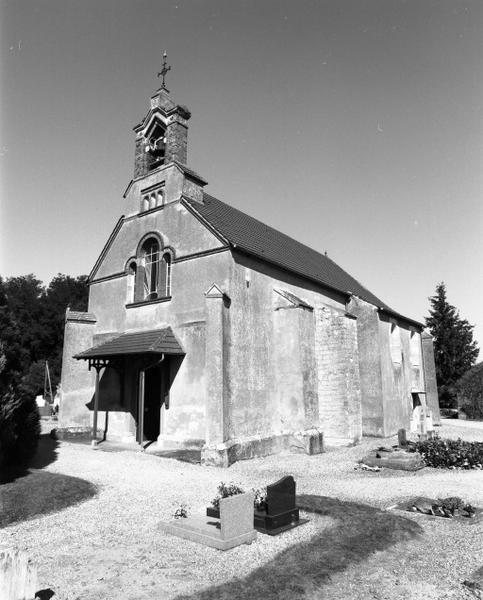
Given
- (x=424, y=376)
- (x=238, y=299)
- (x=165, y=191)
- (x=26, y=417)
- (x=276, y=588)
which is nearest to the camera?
(x=276, y=588)

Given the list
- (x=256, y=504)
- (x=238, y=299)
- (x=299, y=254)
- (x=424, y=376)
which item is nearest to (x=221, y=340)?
(x=238, y=299)

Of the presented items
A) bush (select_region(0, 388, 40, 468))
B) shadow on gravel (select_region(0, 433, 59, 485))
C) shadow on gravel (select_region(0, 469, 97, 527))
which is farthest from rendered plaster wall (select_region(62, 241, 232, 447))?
shadow on gravel (select_region(0, 469, 97, 527))

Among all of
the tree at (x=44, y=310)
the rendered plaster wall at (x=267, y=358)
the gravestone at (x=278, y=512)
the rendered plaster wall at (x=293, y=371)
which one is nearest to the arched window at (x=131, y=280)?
the rendered plaster wall at (x=267, y=358)

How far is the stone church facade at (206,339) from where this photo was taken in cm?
1538

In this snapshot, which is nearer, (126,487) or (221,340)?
(126,487)

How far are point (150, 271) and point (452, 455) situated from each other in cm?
1340

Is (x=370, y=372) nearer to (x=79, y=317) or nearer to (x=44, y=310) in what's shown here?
(x=79, y=317)

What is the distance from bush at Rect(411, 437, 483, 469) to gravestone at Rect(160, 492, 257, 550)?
29.0 feet

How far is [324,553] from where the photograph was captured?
659 cm

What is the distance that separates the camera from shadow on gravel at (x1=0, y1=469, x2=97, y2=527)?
8.61m

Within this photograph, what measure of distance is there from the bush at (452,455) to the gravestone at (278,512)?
25.0ft

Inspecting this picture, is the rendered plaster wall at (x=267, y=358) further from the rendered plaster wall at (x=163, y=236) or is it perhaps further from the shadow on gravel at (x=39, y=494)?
the shadow on gravel at (x=39, y=494)

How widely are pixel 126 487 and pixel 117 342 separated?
26.2 feet

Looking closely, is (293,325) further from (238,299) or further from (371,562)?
(371,562)
